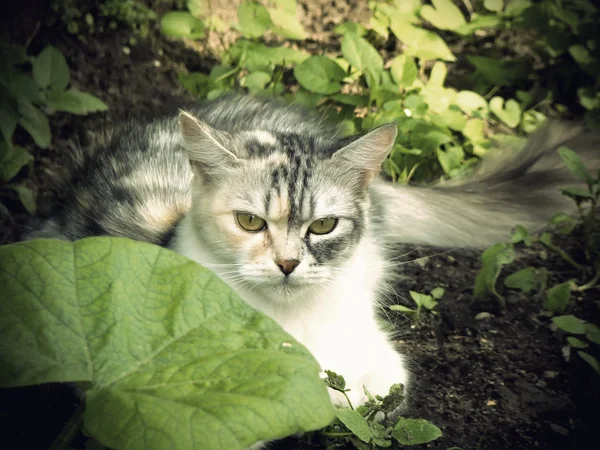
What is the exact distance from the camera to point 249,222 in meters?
2.10

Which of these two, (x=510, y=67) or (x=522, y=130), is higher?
(x=510, y=67)

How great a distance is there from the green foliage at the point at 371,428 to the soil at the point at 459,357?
0.13 meters

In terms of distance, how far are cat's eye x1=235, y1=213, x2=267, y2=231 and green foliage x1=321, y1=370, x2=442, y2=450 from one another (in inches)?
20.6

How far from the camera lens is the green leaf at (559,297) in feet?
8.51

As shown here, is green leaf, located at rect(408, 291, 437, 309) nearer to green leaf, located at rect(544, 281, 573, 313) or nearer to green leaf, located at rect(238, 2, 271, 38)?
green leaf, located at rect(544, 281, 573, 313)

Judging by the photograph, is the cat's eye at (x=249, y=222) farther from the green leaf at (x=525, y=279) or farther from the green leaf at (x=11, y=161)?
the green leaf at (x=11, y=161)

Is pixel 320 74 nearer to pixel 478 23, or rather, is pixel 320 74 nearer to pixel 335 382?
pixel 478 23

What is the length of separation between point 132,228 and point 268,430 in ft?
4.81

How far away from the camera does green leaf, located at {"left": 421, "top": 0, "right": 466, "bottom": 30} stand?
4.08 metres

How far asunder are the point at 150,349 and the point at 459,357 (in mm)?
1506

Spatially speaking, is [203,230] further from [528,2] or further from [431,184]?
[528,2]

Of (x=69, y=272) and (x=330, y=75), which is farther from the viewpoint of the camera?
(x=330, y=75)

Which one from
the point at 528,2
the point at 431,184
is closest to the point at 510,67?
the point at 528,2

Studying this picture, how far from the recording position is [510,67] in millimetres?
4254
